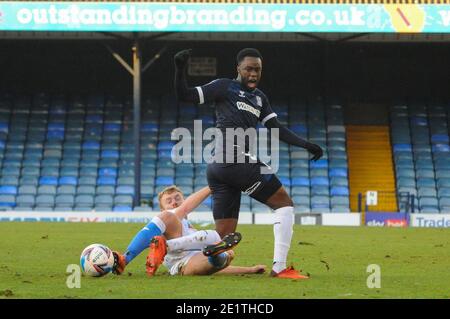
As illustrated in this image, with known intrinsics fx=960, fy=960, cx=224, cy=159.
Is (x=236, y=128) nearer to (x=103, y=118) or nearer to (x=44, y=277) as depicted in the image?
(x=44, y=277)

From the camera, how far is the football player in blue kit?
9344 millimetres

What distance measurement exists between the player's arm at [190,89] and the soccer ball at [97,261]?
5.71 ft

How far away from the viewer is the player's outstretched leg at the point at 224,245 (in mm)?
8883

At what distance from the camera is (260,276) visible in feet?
31.5

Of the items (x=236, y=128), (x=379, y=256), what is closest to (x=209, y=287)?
(x=236, y=128)

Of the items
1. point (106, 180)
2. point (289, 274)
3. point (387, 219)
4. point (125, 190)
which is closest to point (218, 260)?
point (289, 274)

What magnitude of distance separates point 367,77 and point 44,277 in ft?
86.8

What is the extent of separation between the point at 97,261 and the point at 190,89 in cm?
193

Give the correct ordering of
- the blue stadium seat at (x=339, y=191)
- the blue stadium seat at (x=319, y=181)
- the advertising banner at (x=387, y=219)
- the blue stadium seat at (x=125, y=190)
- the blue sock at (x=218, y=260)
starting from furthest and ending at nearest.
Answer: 1. the blue stadium seat at (x=319, y=181)
2. the blue stadium seat at (x=339, y=191)
3. the blue stadium seat at (x=125, y=190)
4. the advertising banner at (x=387, y=219)
5. the blue sock at (x=218, y=260)

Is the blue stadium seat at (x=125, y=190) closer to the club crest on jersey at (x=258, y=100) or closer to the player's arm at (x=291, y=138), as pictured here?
the player's arm at (x=291, y=138)

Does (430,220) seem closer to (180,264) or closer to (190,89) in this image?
(180,264)

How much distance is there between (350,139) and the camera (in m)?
34.1

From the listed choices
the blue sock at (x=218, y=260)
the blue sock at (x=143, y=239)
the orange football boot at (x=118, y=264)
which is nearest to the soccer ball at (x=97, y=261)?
the orange football boot at (x=118, y=264)

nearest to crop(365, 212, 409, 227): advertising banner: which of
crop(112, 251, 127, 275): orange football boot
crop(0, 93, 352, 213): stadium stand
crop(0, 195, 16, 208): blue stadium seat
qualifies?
crop(0, 93, 352, 213): stadium stand
